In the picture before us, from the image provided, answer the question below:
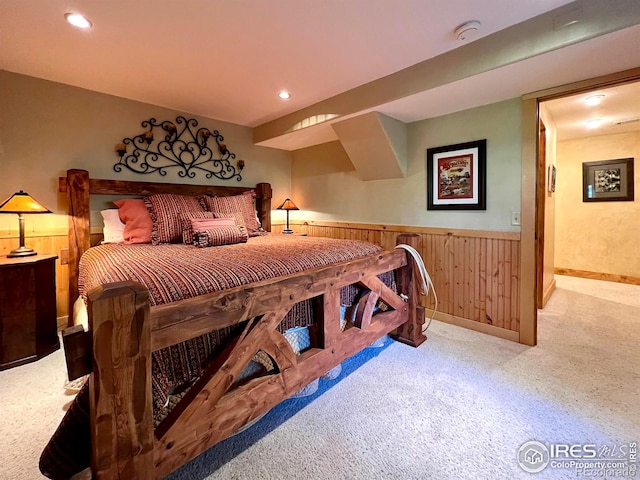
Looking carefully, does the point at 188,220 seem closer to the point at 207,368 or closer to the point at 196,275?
the point at 196,275

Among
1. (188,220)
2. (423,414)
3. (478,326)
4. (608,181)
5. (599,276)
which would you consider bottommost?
(423,414)

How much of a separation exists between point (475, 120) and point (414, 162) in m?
0.67

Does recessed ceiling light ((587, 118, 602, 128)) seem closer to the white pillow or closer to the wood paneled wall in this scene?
the wood paneled wall

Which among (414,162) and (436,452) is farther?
(414,162)

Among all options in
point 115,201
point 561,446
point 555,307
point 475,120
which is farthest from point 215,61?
point 555,307

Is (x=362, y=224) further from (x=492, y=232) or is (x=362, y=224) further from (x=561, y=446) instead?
(x=561, y=446)

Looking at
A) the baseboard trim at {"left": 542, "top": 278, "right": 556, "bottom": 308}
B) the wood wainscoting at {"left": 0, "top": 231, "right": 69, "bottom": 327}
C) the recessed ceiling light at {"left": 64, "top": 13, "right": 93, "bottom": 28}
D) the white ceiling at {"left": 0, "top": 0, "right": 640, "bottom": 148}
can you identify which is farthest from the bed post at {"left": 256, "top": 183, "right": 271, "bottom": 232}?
the baseboard trim at {"left": 542, "top": 278, "right": 556, "bottom": 308}

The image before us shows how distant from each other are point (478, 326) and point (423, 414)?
148 centimetres

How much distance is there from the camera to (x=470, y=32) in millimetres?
1918

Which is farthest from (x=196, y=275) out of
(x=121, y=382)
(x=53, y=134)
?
(x=53, y=134)

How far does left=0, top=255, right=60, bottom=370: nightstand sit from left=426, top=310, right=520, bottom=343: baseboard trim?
3.38 m

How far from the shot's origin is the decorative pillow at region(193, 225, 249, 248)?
7.86ft

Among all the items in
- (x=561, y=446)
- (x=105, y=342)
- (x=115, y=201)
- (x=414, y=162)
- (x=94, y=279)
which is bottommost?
(x=561, y=446)

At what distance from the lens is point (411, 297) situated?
2426 mm
